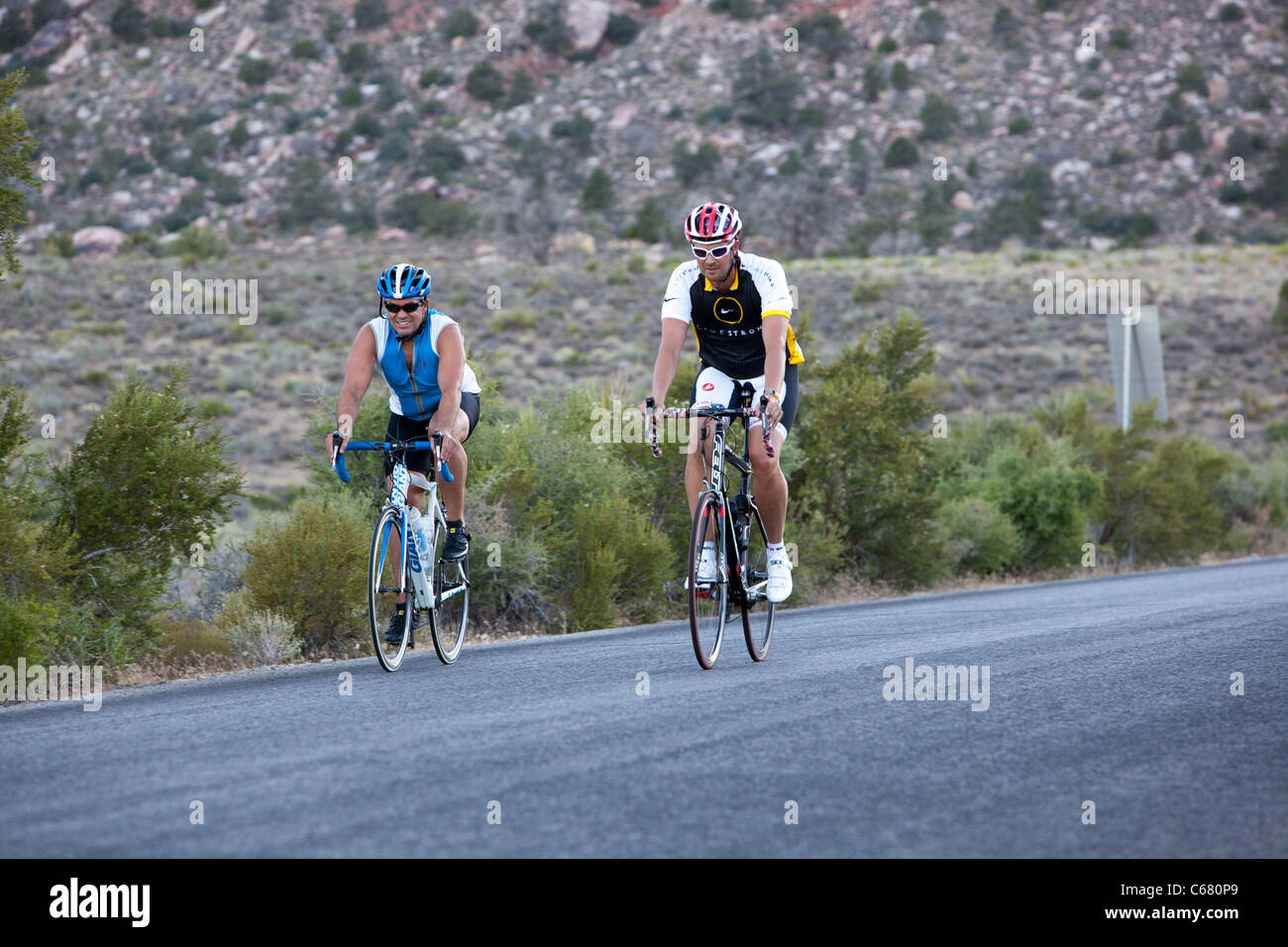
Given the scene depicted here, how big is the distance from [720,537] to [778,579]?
642 mm

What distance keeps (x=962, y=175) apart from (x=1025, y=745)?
236 feet

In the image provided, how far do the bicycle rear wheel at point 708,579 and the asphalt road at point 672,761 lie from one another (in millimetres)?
236

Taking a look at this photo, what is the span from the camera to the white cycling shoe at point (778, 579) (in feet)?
28.8

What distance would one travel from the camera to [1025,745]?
19.1 feet

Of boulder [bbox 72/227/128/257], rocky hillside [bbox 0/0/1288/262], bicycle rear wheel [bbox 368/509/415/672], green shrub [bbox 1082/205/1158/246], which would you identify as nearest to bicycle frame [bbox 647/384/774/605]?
bicycle rear wheel [bbox 368/509/415/672]

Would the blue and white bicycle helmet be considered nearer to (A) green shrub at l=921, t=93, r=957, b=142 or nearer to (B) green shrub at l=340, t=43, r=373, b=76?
(A) green shrub at l=921, t=93, r=957, b=142

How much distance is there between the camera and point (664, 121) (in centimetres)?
7781

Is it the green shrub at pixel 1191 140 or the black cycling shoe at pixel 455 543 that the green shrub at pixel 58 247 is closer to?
the black cycling shoe at pixel 455 543

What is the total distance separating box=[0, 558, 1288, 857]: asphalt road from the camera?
4.39 metres

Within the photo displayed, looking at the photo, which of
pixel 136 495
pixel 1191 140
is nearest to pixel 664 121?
pixel 1191 140

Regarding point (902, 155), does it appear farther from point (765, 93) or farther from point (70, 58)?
point (70, 58)

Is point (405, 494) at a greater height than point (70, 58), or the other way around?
point (70, 58)

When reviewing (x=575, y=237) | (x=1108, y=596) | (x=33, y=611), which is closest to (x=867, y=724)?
(x=33, y=611)

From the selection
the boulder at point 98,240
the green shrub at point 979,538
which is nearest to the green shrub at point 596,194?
the boulder at point 98,240
